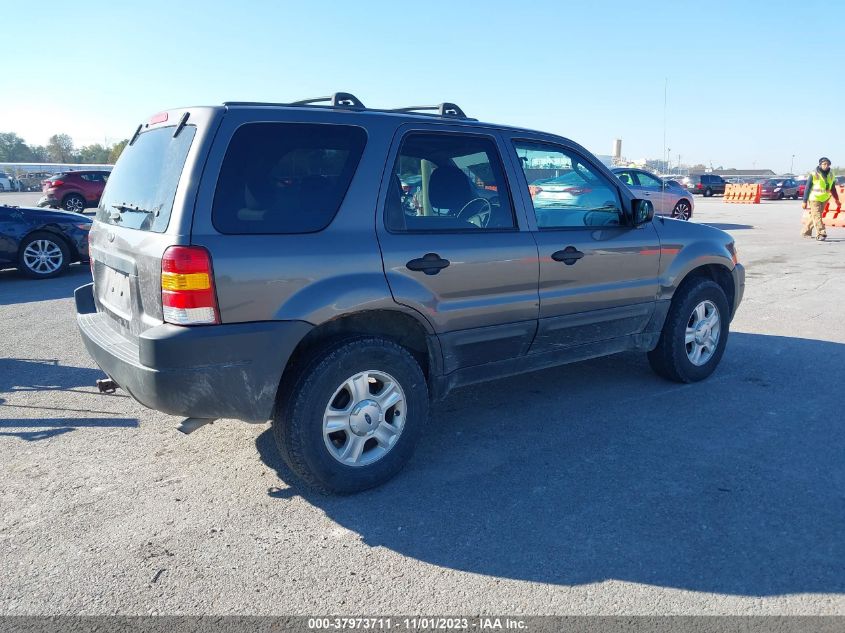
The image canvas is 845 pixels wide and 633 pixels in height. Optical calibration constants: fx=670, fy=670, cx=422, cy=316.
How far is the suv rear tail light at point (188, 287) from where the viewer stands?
9.55 feet

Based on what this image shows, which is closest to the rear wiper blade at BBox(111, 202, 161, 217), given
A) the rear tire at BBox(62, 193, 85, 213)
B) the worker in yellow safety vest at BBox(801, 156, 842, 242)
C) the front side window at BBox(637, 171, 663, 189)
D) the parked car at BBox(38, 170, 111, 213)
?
the worker in yellow safety vest at BBox(801, 156, 842, 242)

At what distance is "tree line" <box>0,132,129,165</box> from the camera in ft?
274

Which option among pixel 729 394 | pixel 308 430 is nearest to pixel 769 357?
pixel 729 394

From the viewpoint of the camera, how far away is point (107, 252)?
11.9 ft

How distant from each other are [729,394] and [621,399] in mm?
845

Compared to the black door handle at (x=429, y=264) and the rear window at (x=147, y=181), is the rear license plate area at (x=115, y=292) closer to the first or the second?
the rear window at (x=147, y=181)

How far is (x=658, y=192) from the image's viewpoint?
18.8 metres

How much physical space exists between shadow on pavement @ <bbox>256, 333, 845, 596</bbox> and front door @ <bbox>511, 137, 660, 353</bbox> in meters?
0.60

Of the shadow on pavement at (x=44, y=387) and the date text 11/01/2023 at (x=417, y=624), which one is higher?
the shadow on pavement at (x=44, y=387)

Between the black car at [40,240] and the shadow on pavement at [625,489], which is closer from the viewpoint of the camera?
the shadow on pavement at [625,489]

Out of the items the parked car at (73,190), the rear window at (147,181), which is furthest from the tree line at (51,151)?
the rear window at (147,181)

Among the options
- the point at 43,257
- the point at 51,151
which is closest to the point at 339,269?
the point at 43,257

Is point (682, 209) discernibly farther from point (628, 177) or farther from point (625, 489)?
point (625, 489)

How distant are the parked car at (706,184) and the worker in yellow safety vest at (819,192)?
98.5ft
